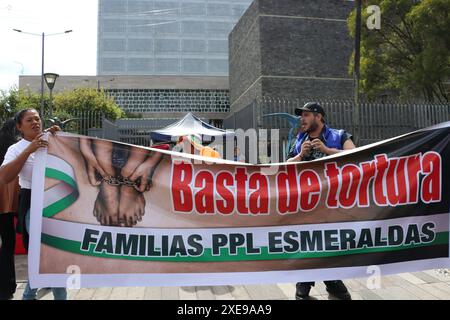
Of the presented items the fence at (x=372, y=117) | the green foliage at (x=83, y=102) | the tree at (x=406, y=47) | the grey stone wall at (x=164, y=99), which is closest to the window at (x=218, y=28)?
the grey stone wall at (x=164, y=99)

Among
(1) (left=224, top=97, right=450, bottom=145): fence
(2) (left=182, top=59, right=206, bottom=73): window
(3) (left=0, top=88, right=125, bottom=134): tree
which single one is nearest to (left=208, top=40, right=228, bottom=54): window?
(2) (left=182, top=59, right=206, bottom=73): window

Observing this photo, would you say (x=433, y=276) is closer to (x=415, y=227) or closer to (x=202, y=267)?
(x=415, y=227)

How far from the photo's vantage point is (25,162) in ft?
10.3

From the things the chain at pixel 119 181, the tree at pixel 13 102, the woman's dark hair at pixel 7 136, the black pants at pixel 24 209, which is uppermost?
the tree at pixel 13 102

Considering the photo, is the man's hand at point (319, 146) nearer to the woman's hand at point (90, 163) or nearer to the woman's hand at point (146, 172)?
the woman's hand at point (146, 172)

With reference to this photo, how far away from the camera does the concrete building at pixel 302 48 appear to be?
89.6 feet

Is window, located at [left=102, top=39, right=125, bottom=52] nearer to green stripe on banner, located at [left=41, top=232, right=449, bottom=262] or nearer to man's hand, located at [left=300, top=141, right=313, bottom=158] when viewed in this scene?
man's hand, located at [left=300, top=141, right=313, bottom=158]

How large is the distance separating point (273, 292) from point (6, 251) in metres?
2.58

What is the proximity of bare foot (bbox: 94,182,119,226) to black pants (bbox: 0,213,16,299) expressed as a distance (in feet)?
3.46

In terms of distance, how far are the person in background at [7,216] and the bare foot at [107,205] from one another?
3.00 ft

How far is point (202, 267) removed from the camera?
312cm

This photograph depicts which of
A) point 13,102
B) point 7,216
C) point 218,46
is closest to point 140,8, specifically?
point 218,46
